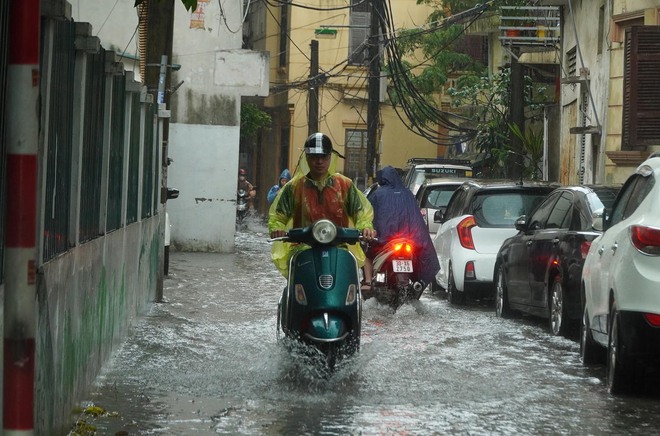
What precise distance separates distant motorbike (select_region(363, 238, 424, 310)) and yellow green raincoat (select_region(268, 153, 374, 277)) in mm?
4594

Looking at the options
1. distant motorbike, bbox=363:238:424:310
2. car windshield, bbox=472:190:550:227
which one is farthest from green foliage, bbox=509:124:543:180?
distant motorbike, bbox=363:238:424:310

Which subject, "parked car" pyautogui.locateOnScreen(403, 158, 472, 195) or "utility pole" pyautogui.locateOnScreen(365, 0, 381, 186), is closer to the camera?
"parked car" pyautogui.locateOnScreen(403, 158, 472, 195)

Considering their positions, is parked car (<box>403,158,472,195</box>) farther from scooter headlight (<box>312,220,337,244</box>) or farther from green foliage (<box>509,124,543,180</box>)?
scooter headlight (<box>312,220,337,244</box>)

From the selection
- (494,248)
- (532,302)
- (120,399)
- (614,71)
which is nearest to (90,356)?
(120,399)

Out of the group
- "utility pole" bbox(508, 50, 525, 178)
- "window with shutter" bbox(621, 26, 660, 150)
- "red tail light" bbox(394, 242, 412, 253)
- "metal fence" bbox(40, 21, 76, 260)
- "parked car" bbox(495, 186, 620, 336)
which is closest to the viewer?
"metal fence" bbox(40, 21, 76, 260)

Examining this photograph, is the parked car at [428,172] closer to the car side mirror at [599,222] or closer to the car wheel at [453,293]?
the car wheel at [453,293]

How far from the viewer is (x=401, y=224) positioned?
14.5m

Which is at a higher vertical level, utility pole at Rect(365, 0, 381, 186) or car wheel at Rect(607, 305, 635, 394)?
utility pole at Rect(365, 0, 381, 186)

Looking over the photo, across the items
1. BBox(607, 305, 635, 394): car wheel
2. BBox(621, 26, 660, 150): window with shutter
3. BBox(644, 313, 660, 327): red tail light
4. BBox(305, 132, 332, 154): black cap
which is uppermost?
BBox(621, 26, 660, 150): window with shutter

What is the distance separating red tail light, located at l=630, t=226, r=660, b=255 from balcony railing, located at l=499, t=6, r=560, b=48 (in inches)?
789

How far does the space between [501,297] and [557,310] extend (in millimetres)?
2187

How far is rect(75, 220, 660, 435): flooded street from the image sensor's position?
7716mm

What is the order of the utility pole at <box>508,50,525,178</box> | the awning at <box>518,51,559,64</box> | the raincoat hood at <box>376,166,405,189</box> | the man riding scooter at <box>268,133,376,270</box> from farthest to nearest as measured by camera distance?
1. the awning at <box>518,51,559,64</box>
2. the utility pole at <box>508,50,525,178</box>
3. the raincoat hood at <box>376,166,405,189</box>
4. the man riding scooter at <box>268,133,376,270</box>

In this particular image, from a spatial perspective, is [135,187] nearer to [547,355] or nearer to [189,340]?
[189,340]
